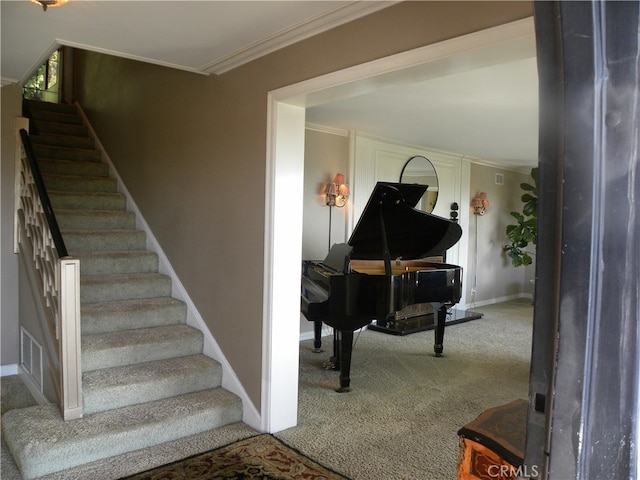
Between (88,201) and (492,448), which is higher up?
(88,201)

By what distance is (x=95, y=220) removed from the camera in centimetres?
453

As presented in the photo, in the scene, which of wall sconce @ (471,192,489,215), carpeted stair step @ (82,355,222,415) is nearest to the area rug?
carpeted stair step @ (82,355,222,415)

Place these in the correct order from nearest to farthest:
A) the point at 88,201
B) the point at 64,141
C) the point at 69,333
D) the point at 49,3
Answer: the point at 49,3, the point at 69,333, the point at 88,201, the point at 64,141

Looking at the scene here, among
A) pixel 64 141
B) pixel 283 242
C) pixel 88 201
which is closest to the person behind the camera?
pixel 283 242

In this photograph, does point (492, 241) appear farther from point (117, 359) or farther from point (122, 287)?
point (117, 359)

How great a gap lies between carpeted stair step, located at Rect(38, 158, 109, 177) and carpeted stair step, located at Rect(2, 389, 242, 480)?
296 cm

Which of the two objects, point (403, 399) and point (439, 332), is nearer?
point (403, 399)

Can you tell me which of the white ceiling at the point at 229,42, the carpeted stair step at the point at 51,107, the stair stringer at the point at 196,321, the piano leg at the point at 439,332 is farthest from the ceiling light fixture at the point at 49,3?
the carpeted stair step at the point at 51,107

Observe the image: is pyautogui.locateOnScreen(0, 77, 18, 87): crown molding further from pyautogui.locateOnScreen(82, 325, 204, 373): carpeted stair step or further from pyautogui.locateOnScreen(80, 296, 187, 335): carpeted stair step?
pyautogui.locateOnScreen(82, 325, 204, 373): carpeted stair step

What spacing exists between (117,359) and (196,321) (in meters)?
0.64

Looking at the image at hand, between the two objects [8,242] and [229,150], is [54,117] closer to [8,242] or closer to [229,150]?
[8,242]

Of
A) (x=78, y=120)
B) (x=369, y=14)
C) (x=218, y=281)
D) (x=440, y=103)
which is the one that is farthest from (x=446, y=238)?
(x=78, y=120)

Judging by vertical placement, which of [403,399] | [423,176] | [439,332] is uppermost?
[423,176]

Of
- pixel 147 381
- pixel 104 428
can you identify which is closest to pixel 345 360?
pixel 147 381
